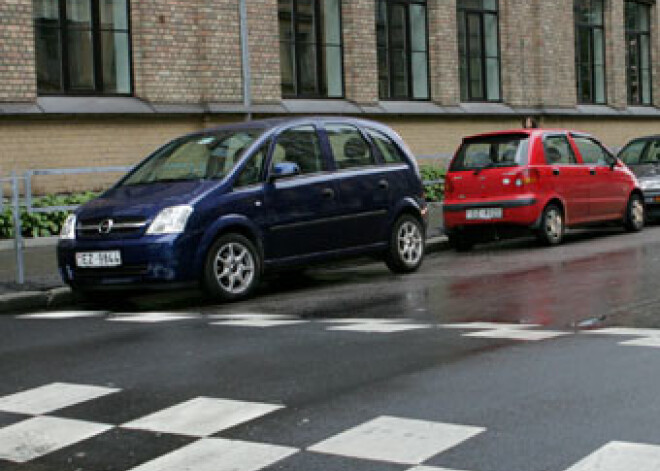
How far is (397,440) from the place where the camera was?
4672 mm

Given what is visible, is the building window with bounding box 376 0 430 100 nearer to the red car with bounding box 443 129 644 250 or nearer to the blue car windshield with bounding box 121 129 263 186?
the red car with bounding box 443 129 644 250

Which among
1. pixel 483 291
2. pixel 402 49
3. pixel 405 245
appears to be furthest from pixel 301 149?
pixel 402 49

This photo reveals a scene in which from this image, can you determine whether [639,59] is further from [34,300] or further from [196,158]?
[34,300]

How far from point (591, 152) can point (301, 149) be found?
6.22 metres

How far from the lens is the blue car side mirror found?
10797 mm

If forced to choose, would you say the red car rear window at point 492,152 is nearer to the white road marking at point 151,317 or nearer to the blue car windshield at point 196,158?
the blue car windshield at point 196,158

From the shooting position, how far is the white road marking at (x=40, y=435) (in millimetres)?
4777

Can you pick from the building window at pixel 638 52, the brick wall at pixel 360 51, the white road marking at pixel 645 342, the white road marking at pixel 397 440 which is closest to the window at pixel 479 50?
the brick wall at pixel 360 51

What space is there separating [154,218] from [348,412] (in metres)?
5.15

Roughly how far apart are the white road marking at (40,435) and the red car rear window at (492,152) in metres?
10.4

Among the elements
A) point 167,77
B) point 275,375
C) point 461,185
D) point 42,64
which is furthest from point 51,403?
point 167,77

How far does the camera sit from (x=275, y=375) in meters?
6.20

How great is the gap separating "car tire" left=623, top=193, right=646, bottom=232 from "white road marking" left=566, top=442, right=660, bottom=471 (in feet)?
42.0

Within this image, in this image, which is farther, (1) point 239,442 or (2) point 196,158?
(2) point 196,158
